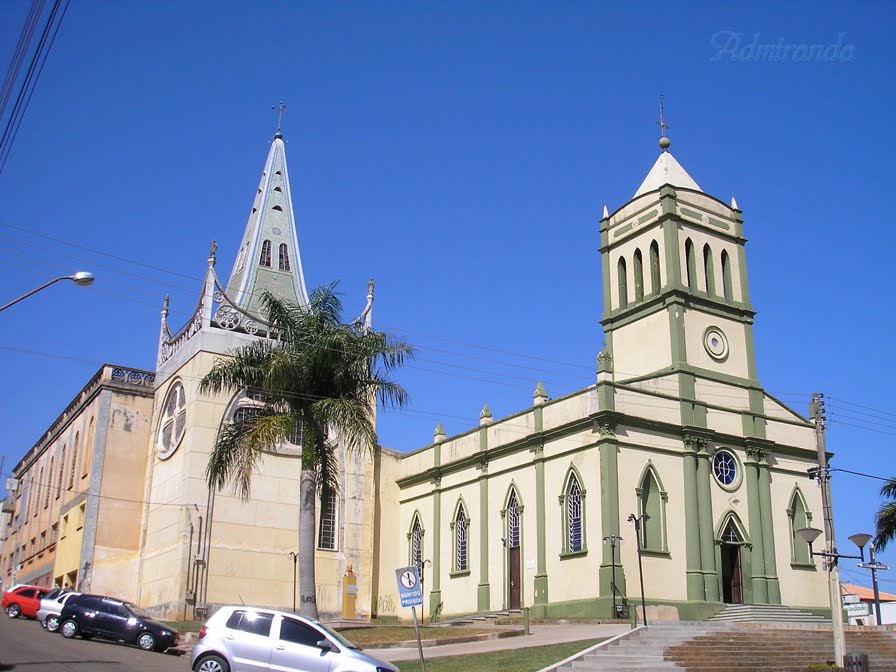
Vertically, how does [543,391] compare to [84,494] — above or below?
above

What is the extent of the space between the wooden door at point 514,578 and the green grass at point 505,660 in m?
12.7

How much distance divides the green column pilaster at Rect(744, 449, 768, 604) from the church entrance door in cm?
48

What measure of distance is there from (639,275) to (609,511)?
1099cm

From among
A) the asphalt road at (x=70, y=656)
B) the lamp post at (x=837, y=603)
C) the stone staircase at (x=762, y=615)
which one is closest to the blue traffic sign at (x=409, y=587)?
the asphalt road at (x=70, y=656)

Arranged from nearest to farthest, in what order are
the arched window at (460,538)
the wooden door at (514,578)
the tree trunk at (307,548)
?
the tree trunk at (307,548) → the wooden door at (514,578) → the arched window at (460,538)

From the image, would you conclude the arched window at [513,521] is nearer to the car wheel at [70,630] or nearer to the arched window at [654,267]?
the arched window at [654,267]

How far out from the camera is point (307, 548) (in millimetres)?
25094

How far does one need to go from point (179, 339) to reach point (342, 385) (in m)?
16.7

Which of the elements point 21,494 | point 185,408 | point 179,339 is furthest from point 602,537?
point 21,494

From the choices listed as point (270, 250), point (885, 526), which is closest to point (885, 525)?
point (885, 526)

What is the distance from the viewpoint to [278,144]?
155ft

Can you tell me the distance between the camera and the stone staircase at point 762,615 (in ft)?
110

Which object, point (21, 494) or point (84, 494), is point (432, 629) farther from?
point (21, 494)

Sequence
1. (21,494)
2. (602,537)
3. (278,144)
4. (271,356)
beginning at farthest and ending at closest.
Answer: (21,494), (278,144), (602,537), (271,356)
